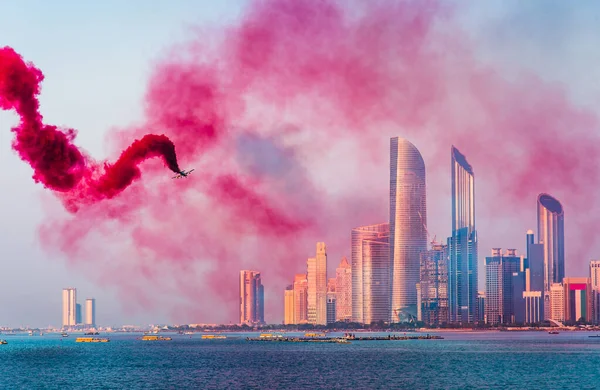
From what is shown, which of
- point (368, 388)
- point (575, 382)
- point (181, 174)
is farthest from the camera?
point (575, 382)

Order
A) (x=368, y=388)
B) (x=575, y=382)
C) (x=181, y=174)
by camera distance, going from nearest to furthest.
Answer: (x=181, y=174), (x=368, y=388), (x=575, y=382)

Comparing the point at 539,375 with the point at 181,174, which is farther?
the point at 539,375

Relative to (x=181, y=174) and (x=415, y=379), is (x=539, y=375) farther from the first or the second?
(x=181, y=174)

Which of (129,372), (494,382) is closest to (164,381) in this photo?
(129,372)

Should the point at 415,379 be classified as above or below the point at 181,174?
below

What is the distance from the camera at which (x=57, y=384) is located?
168125 mm

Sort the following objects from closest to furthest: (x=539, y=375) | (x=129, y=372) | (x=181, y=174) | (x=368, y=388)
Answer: (x=181, y=174) → (x=368, y=388) → (x=539, y=375) → (x=129, y=372)

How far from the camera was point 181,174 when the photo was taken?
3927 inches

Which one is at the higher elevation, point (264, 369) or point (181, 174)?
point (181, 174)

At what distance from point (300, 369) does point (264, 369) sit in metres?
7.57

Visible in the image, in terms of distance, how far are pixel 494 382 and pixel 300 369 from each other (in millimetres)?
46901

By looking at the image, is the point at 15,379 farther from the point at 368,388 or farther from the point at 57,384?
the point at 368,388

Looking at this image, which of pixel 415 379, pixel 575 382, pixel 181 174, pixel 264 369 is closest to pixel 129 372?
pixel 264 369

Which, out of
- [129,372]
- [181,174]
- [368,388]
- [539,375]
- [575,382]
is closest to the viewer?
[181,174]
